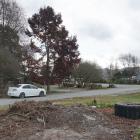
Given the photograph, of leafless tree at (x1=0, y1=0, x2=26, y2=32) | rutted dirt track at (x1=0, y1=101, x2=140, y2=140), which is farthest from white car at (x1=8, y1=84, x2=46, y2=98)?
rutted dirt track at (x1=0, y1=101, x2=140, y2=140)

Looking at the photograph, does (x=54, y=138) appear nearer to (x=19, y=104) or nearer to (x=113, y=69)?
(x=19, y=104)

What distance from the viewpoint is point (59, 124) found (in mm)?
13992

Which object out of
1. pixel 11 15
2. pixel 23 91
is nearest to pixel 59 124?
pixel 23 91

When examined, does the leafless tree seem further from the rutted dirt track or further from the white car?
the rutted dirt track

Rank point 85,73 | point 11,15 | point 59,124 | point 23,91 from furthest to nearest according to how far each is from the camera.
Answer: point 85,73 < point 11,15 < point 23,91 < point 59,124

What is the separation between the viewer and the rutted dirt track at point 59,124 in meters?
12.5

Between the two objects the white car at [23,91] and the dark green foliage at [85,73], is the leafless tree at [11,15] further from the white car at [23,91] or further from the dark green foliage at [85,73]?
the white car at [23,91]

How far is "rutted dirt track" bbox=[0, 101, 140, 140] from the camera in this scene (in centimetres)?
1249

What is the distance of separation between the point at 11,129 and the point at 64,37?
134ft

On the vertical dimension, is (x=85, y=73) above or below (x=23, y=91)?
above

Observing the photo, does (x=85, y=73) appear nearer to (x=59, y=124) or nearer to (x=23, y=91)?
(x=23, y=91)

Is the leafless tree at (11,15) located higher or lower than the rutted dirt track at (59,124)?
higher

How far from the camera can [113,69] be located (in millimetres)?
127438

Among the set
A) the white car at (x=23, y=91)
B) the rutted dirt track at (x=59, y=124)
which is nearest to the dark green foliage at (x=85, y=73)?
the white car at (x=23, y=91)
